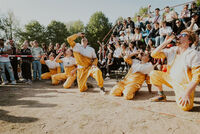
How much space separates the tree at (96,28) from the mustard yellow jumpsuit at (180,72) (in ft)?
85.4

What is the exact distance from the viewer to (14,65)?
5.95 meters

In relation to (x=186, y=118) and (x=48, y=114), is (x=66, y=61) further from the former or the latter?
(x=186, y=118)

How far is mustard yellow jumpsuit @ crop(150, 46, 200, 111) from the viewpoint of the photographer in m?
2.28

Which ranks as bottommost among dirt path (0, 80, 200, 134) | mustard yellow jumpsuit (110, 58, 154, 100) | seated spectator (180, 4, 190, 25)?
dirt path (0, 80, 200, 134)

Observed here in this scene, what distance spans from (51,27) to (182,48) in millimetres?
32648

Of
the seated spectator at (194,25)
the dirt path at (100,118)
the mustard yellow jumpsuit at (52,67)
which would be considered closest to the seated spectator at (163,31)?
the seated spectator at (194,25)

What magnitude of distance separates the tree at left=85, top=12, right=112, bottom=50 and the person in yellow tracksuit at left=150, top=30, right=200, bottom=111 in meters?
26.1

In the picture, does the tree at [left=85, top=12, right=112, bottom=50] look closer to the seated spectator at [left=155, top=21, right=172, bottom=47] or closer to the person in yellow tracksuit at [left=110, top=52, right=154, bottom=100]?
the seated spectator at [left=155, top=21, right=172, bottom=47]

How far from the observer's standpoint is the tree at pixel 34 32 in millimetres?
28261

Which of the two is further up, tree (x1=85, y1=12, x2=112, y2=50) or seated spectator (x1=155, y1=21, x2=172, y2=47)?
tree (x1=85, y1=12, x2=112, y2=50)

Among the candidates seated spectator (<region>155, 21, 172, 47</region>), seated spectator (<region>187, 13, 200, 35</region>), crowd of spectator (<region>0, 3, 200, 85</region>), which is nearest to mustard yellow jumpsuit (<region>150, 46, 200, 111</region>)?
crowd of spectator (<region>0, 3, 200, 85</region>)

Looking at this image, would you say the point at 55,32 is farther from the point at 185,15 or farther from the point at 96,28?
the point at 185,15

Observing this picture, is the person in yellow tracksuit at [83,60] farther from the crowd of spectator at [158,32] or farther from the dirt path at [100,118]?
the crowd of spectator at [158,32]

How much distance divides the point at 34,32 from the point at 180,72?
3265cm
